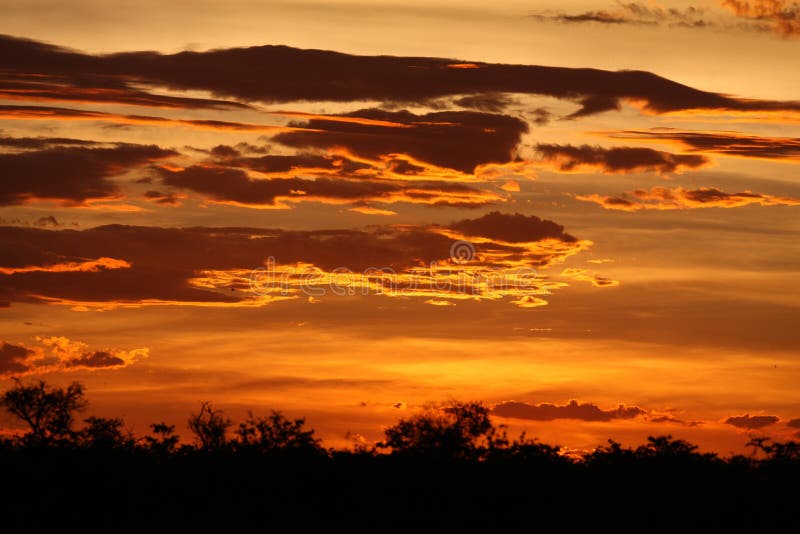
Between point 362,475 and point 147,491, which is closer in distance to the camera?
point 147,491

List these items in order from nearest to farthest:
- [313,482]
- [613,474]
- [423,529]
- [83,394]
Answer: [423,529] < [313,482] < [613,474] < [83,394]

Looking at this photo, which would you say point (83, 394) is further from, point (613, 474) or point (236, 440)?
point (613, 474)

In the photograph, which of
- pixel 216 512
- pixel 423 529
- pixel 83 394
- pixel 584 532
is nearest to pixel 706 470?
pixel 584 532

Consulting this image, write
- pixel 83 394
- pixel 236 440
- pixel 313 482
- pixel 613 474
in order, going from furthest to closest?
pixel 83 394
pixel 236 440
pixel 613 474
pixel 313 482

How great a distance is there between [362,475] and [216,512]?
25.0ft

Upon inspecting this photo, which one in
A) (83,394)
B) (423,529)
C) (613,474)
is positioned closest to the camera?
(423,529)

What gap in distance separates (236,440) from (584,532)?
2285 cm

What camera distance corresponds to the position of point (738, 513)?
166ft

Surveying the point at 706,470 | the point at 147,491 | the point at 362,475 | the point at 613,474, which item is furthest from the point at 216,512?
the point at 706,470

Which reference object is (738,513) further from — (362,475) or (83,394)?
(83,394)

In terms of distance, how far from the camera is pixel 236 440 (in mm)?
65625

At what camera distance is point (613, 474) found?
56.0 meters

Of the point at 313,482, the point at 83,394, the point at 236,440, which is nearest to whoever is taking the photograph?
the point at 313,482

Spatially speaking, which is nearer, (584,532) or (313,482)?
(584,532)
